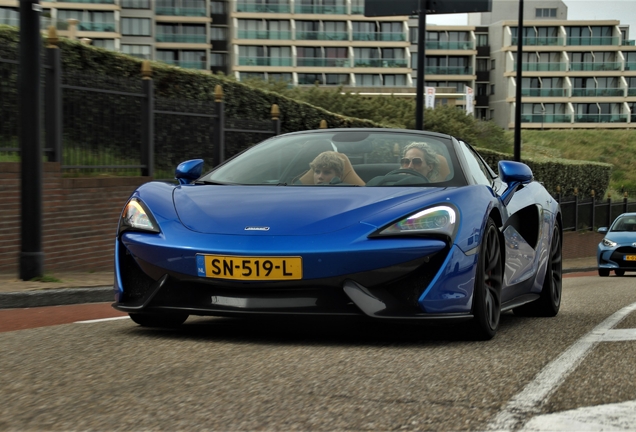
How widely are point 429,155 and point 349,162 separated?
1.60ft

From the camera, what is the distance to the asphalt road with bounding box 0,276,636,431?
131 inches

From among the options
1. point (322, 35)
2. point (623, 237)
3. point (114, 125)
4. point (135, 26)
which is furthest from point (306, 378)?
point (322, 35)

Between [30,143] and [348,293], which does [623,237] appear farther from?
[348,293]

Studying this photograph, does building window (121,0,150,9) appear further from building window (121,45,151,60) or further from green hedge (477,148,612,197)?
green hedge (477,148,612,197)

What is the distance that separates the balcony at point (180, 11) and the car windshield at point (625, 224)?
2866 inches

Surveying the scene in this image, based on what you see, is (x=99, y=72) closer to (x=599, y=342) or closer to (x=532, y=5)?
(x=599, y=342)

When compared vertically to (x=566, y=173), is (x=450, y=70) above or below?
above

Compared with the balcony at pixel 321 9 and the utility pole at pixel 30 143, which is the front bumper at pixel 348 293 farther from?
the balcony at pixel 321 9

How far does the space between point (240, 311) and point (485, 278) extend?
54.9 inches

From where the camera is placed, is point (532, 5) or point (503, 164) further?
point (532, 5)

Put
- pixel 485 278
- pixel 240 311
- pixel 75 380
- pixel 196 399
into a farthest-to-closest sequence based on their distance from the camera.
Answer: pixel 485 278, pixel 240 311, pixel 75 380, pixel 196 399

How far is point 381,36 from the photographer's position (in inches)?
3782

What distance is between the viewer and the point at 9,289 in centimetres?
784

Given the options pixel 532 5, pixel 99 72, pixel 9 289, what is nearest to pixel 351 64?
pixel 532 5
